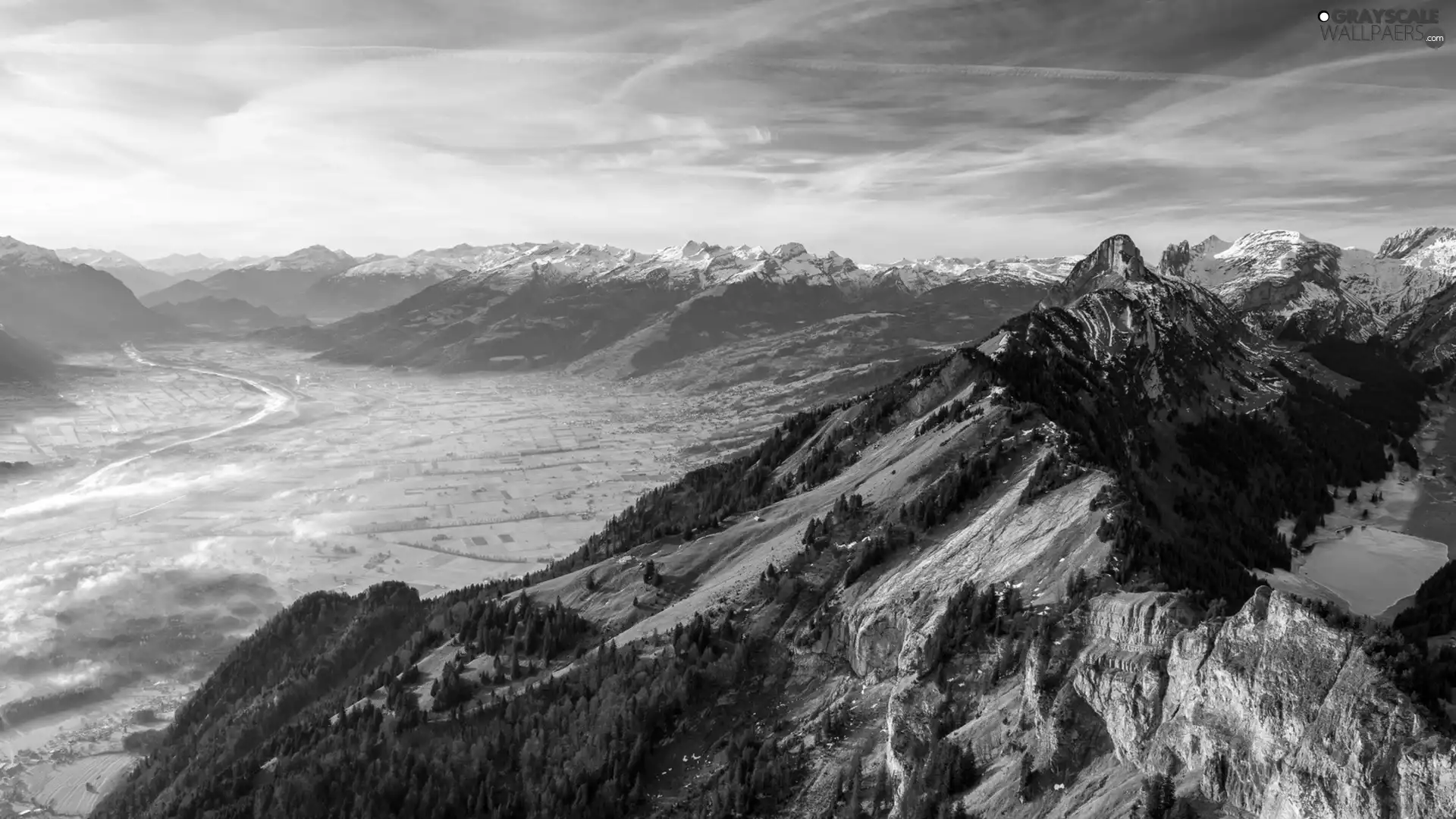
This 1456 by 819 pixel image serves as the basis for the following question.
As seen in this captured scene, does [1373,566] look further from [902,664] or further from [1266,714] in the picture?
[1266,714]

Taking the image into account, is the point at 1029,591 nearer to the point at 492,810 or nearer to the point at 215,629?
the point at 492,810

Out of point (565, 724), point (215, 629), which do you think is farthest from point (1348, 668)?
point (215, 629)

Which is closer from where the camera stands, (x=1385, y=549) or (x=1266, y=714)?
(x=1266, y=714)

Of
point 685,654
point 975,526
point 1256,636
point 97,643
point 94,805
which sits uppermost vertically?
point 1256,636

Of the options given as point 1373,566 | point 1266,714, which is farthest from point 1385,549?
point 1266,714

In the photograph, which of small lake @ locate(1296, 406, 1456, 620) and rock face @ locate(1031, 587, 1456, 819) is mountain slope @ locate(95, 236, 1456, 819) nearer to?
rock face @ locate(1031, 587, 1456, 819)

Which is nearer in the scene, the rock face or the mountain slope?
the rock face

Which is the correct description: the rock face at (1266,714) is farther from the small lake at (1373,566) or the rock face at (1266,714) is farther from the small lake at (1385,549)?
the small lake at (1373,566)

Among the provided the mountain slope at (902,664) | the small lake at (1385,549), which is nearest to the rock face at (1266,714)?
the mountain slope at (902,664)

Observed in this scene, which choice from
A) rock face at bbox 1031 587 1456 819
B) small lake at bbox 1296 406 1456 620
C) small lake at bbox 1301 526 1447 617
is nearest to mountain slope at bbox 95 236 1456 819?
rock face at bbox 1031 587 1456 819
